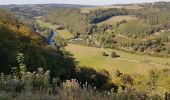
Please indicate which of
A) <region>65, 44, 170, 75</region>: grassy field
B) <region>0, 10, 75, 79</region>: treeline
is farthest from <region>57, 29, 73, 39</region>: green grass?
<region>0, 10, 75, 79</region>: treeline

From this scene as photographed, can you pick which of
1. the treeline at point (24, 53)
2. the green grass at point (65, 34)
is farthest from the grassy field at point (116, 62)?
the green grass at point (65, 34)

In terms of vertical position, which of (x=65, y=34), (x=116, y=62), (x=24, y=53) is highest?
(x=24, y=53)

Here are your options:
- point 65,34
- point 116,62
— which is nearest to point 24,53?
point 116,62

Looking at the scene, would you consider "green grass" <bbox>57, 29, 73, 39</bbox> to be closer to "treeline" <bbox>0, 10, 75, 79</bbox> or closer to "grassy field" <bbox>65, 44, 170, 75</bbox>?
"grassy field" <bbox>65, 44, 170, 75</bbox>

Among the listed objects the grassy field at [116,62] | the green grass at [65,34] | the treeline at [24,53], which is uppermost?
the treeline at [24,53]

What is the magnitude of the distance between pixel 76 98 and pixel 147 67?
78649 millimetres

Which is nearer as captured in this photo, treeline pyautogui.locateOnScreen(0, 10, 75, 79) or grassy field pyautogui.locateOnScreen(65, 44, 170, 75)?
treeline pyautogui.locateOnScreen(0, 10, 75, 79)

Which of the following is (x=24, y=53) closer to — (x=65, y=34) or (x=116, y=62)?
(x=116, y=62)

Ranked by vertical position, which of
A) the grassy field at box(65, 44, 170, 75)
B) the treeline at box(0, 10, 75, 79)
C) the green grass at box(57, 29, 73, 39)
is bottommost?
the green grass at box(57, 29, 73, 39)

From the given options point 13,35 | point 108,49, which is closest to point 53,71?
point 13,35

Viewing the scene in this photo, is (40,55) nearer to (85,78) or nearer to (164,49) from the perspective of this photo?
(85,78)

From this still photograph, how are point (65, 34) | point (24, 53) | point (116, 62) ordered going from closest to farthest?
point (24, 53) → point (116, 62) → point (65, 34)

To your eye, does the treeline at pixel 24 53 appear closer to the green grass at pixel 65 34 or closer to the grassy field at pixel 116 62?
the grassy field at pixel 116 62

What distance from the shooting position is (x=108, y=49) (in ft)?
384
